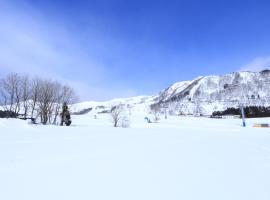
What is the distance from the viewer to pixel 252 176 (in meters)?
6.84

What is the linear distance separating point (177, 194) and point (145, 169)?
7.87 ft

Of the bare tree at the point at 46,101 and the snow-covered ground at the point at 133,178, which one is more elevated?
the bare tree at the point at 46,101

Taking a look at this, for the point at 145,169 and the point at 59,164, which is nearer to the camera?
the point at 145,169

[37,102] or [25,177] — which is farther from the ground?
[37,102]

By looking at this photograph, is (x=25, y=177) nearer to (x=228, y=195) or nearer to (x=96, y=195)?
(x=96, y=195)

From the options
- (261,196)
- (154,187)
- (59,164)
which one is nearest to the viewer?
(261,196)

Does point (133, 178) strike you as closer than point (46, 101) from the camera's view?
Yes

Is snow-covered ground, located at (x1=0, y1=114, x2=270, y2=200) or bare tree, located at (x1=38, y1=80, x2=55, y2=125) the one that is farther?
bare tree, located at (x1=38, y1=80, x2=55, y2=125)

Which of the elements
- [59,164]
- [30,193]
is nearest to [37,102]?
[59,164]

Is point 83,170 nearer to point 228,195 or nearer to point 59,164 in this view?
point 59,164

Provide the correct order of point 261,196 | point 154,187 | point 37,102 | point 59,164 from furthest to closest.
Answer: point 37,102
point 59,164
point 154,187
point 261,196

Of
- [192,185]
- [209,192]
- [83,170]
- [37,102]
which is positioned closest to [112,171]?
[83,170]

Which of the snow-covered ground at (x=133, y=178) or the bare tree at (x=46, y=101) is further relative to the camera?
the bare tree at (x=46, y=101)

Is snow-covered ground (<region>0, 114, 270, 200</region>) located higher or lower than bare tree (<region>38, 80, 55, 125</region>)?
lower
